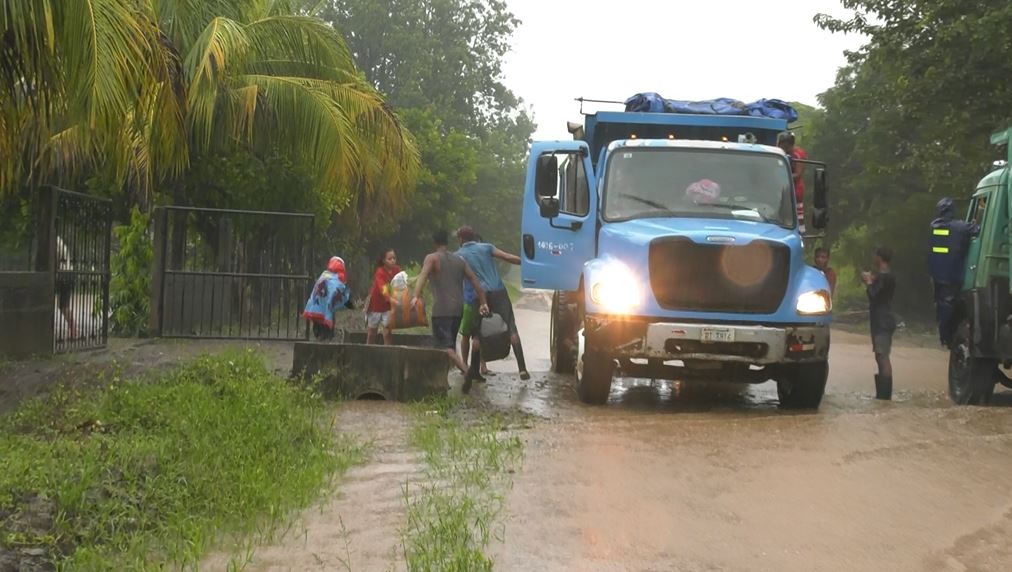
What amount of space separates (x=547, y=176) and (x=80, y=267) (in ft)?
18.7

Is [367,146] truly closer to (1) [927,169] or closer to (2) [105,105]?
(2) [105,105]

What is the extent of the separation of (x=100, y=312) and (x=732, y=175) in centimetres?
772

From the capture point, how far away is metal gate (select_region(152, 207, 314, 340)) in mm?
14320

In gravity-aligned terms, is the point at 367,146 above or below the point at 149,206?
above

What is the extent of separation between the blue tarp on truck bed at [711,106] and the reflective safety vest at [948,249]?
2.00m

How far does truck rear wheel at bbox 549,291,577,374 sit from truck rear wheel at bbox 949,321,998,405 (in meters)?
4.32

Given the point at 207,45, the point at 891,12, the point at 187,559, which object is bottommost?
the point at 187,559

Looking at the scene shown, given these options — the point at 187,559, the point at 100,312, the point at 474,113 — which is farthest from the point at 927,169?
the point at 474,113

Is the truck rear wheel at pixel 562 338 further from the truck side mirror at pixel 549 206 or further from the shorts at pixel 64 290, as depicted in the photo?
the shorts at pixel 64 290

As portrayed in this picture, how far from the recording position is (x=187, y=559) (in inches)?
207

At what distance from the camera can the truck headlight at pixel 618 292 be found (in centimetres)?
989

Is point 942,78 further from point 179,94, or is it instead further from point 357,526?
point 357,526

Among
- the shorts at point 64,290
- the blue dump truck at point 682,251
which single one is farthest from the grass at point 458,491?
the shorts at point 64,290

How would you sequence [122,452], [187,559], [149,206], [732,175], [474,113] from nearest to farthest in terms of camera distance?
1. [187,559]
2. [122,452]
3. [732,175]
4. [149,206]
5. [474,113]
